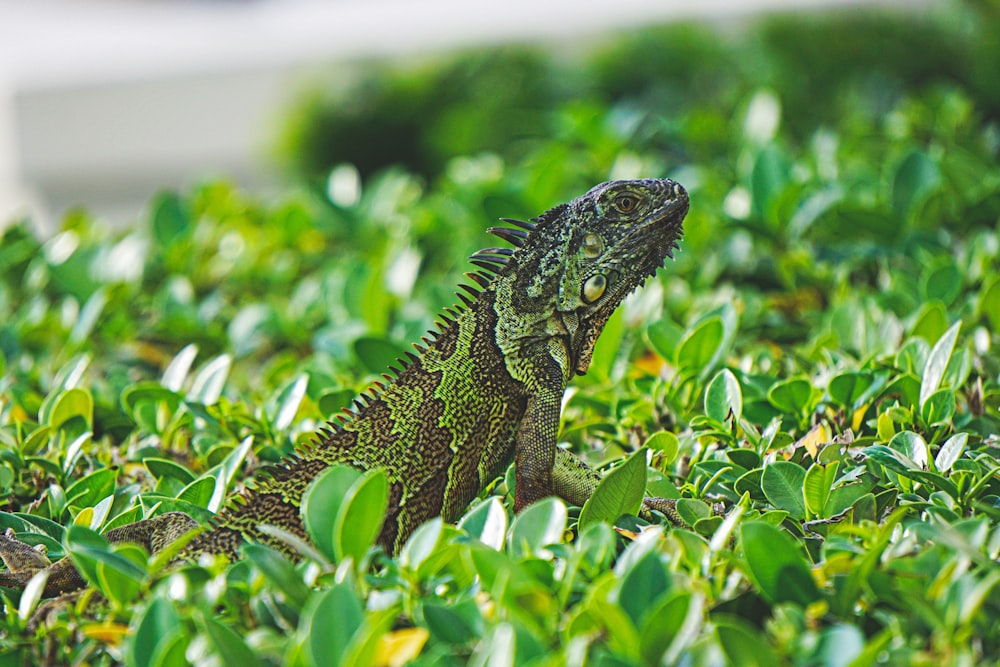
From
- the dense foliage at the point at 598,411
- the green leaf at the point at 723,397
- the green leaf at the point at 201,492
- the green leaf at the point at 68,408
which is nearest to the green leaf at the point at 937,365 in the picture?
the dense foliage at the point at 598,411

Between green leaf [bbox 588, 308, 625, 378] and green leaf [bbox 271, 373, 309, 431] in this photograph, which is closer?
green leaf [bbox 271, 373, 309, 431]

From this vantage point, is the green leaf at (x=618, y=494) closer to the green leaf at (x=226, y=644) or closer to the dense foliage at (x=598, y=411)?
the dense foliage at (x=598, y=411)

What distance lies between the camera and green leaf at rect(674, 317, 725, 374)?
10.1 feet

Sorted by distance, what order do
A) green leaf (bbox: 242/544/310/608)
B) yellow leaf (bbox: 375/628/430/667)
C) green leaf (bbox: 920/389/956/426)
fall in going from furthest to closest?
1. green leaf (bbox: 920/389/956/426)
2. green leaf (bbox: 242/544/310/608)
3. yellow leaf (bbox: 375/628/430/667)

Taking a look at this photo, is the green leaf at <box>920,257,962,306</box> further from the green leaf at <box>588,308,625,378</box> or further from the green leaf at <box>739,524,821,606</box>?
the green leaf at <box>739,524,821,606</box>

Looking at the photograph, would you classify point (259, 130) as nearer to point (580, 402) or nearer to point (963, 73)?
point (963, 73)

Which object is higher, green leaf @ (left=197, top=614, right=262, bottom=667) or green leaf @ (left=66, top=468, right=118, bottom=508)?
green leaf @ (left=197, top=614, right=262, bottom=667)

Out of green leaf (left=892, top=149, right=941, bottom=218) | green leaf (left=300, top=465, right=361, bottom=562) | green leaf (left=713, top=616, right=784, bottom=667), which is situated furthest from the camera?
green leaf (left=892, top=149, right=941, bottom=218)

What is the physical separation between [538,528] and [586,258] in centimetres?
81

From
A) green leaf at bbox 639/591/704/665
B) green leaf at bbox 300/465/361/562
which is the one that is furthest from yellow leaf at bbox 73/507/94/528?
green leaf at bbox 639/591/704/665

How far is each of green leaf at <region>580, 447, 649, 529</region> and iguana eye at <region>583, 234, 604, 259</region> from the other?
58cm

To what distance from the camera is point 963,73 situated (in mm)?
9328

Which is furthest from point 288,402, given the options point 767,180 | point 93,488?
point 767,180

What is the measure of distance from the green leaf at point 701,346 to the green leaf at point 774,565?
1.19 metres
